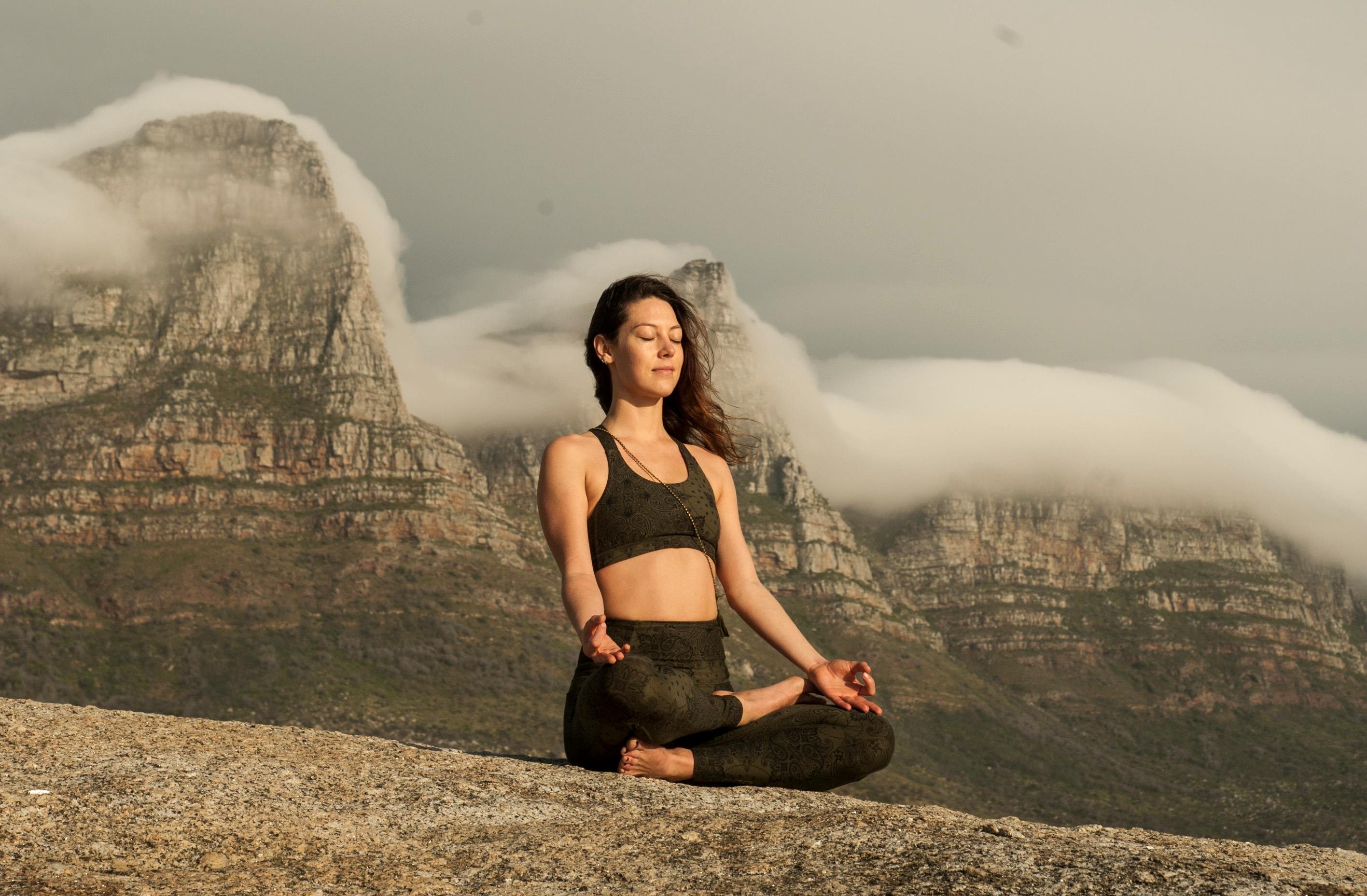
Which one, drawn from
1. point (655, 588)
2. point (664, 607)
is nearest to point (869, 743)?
point (664, 607)

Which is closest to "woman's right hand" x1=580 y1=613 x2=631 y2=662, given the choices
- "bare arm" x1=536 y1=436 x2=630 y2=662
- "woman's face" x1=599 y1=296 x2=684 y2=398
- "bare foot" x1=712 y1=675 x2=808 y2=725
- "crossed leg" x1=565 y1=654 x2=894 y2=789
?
"crossed leg" x1=565 y1=654 x2=894 y2=789

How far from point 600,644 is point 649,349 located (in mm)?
2425

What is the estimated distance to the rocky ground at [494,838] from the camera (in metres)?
4.80

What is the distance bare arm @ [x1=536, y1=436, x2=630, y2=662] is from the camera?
676 cm

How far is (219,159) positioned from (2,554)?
3241 inches

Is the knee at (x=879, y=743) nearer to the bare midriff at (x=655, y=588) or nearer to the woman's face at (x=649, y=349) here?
the bare midriff at (x=655, y=588)

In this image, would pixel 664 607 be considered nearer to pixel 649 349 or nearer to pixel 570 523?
pixel 570 523

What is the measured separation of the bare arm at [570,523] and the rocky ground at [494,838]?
1.06 meters

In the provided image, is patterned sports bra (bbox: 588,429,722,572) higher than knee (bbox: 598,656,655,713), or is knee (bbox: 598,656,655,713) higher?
patterned sports bra (bbox: 588,429,722,572)

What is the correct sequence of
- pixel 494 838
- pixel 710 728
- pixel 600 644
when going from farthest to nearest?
pixel 710 728
pixel 600 644
pixel 494 838

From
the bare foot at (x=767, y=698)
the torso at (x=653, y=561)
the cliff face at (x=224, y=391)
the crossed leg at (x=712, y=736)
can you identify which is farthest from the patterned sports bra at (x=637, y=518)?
the cliff face at (x=224, y=391)

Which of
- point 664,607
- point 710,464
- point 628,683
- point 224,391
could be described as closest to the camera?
point 628,683

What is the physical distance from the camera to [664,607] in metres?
7.29

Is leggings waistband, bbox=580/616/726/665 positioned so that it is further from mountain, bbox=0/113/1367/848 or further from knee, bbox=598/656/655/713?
mountain, bbox=0/113/1367/848
